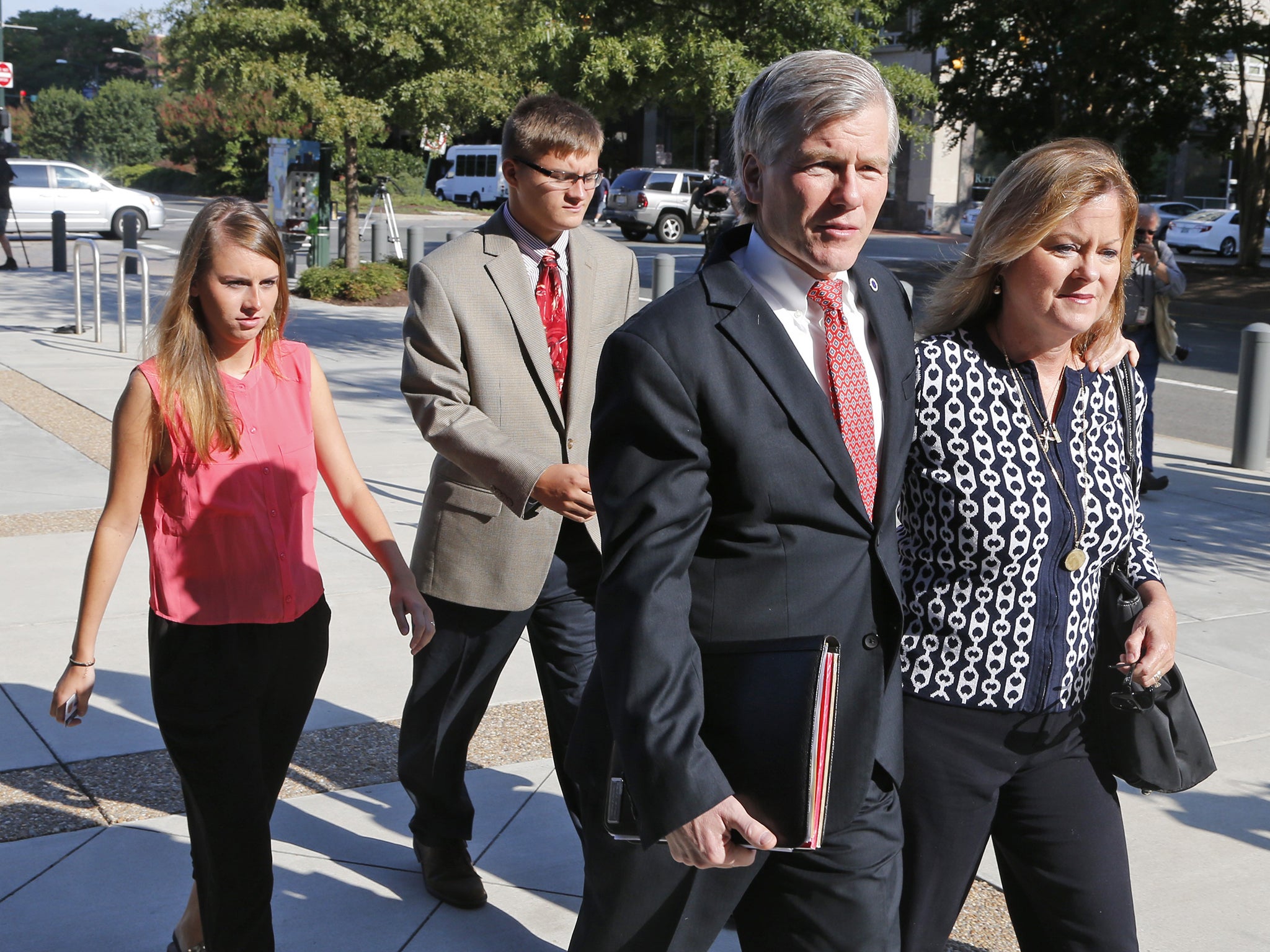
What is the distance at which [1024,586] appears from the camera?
2.35 m

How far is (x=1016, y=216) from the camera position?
2412mm

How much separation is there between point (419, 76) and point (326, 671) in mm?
14636

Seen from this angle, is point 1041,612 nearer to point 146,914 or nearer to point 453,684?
point 453,684

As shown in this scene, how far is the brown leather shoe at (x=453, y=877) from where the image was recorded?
342cm

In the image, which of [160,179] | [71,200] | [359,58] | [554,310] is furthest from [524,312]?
[160,179]

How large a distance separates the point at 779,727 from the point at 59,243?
2235 centimetres

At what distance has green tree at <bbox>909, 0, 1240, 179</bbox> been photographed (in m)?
21.2

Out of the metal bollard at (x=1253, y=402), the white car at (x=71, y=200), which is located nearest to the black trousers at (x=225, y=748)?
the metal bollard at (x=1253, y=402)

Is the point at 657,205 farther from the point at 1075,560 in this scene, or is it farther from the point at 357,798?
the point at 1075,560

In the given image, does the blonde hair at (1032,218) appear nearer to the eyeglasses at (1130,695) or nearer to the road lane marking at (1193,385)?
the eyeglasses at (1130,695)

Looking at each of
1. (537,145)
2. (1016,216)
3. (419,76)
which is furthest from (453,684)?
(419,76)

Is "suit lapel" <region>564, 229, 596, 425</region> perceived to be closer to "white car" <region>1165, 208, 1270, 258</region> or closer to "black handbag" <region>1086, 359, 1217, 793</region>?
"black handbag" <region>1086, 359, 1217, 793</region>

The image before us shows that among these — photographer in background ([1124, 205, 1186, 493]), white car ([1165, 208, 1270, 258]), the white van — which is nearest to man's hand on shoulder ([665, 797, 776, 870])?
photographer in background ([1124, 205, 1186, 493])

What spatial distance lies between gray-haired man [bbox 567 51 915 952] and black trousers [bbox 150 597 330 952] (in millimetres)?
935
